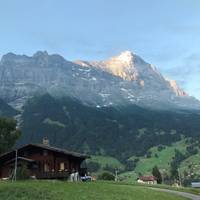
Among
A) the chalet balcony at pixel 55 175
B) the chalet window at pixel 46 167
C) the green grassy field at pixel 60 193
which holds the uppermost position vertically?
the chalet window at pixel 46 167

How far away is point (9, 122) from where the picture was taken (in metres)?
138

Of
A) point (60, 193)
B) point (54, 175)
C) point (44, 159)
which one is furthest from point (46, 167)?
point (60, 193)

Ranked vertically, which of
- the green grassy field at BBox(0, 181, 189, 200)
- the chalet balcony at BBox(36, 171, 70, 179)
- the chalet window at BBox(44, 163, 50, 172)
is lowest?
the green grassy field at BBox(0, 181, 189, 200)

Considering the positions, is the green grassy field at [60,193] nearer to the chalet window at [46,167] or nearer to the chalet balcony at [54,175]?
the chalet balcony at [54,175]

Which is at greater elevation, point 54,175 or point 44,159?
point 44,159

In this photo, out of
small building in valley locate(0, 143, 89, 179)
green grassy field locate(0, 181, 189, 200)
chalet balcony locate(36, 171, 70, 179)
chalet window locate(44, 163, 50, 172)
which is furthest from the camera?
chalet window locate(44, 163, 50, 172)

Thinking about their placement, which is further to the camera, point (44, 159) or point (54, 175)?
point (44, 159)

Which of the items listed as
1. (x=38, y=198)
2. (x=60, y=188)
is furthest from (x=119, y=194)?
(x=38, y=198)

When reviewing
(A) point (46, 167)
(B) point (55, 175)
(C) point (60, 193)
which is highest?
(A) point (46, 167)

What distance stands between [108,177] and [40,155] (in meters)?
40.8

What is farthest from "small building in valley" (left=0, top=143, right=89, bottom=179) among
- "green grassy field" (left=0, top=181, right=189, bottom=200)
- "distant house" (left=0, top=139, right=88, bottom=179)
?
"green grassy field" (left=0, top=181, right=189, bottom=200)

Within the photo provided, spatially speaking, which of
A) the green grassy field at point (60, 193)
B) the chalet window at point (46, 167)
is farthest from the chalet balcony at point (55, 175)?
the green grassy field at point (60, 193)

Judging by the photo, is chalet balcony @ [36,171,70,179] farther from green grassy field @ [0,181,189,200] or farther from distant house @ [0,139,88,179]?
green grassy field @ [0,181,189,200]

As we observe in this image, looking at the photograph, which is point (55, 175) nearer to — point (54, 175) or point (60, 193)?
point (54, 175)
